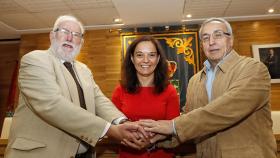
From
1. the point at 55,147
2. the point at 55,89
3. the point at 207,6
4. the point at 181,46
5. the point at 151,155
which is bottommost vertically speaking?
the point at 151,155

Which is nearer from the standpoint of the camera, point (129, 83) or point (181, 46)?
point (129, 83)

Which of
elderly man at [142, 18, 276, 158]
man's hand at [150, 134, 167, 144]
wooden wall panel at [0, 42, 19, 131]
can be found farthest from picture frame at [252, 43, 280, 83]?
wooden wall panel at [0, 42, 19, 131]

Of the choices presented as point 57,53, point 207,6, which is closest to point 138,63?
point 57,53

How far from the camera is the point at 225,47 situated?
5.70ft

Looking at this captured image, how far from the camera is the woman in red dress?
198 centimetres

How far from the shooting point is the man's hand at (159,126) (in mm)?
1579

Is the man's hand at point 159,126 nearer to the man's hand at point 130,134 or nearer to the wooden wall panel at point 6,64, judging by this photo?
the man's hand at point 130,134

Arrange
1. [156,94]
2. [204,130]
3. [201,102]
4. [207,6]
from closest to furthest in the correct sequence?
A: [204,130] < [201,102] < [156,94] < [207,6]

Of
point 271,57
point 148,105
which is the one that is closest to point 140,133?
point 148,105

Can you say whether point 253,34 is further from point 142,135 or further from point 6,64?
point 6,64

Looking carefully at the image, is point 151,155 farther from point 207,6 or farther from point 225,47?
Answer: point 207,6

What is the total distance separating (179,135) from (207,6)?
440cm

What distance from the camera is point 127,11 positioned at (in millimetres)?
5355

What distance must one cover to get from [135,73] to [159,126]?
69 centimetres
